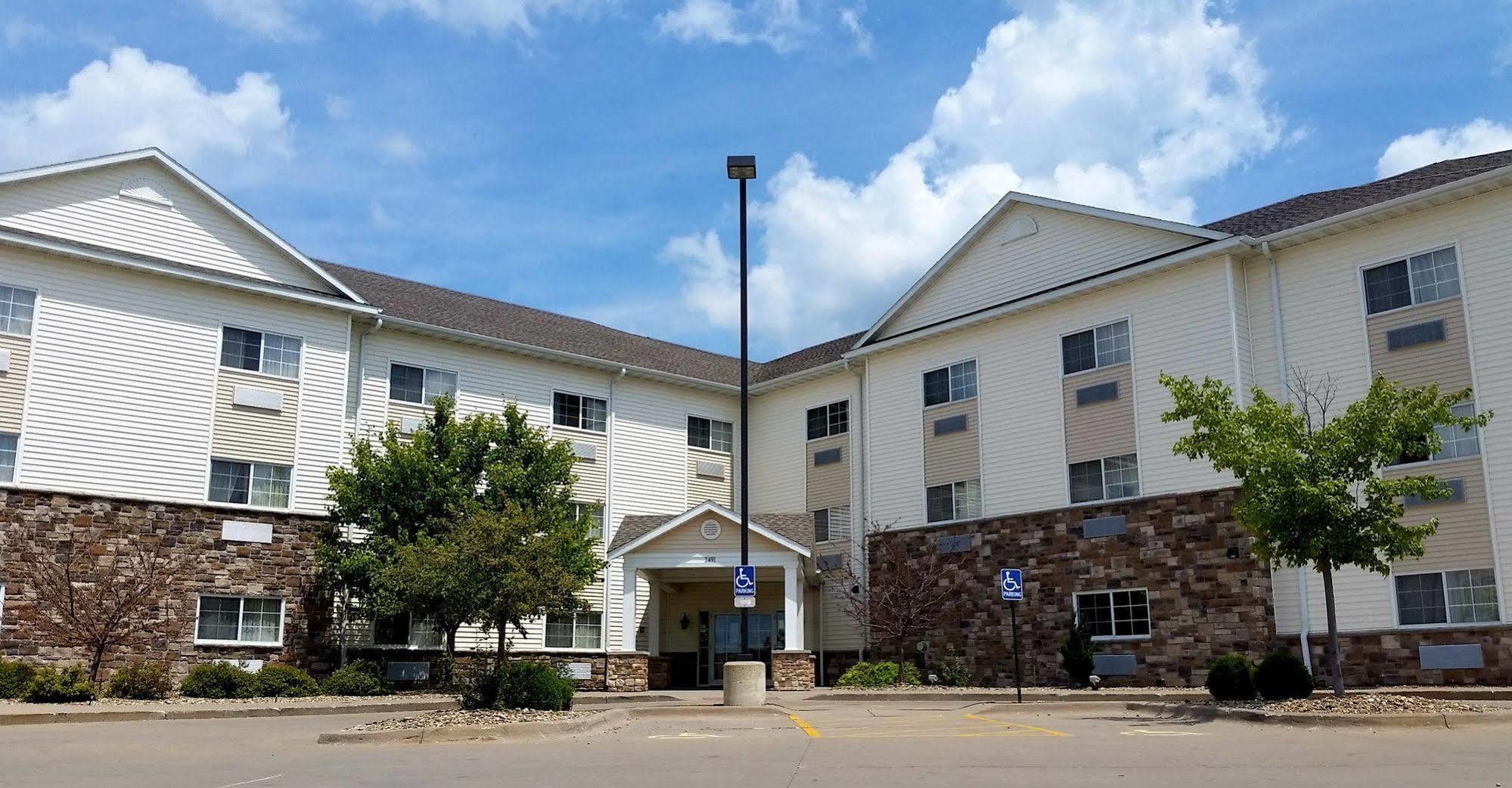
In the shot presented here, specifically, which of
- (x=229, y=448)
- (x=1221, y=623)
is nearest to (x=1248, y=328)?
(x=1221, y=623)

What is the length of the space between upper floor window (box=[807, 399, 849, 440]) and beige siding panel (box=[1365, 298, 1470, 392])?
1481 cm

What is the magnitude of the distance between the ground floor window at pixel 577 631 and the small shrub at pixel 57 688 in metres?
12.0

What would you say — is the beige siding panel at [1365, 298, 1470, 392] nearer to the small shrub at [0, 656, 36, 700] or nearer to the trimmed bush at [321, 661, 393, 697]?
the trimmed bush at [321, 661, 393, 697]

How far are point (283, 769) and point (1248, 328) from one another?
854 inches

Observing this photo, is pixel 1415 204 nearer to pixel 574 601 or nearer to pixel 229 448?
pixel 574 601

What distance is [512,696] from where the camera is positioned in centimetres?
1861

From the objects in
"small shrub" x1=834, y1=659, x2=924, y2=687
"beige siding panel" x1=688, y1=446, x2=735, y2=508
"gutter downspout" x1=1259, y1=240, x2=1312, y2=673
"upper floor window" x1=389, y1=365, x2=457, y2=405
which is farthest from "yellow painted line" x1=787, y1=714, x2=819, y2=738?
"beige siding panel" x1=688, y1=446, x2=735, y2=508

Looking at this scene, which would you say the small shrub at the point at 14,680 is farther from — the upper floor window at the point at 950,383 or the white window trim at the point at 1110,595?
the white window trim at the point at 1110,595

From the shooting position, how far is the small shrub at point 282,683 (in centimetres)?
2516

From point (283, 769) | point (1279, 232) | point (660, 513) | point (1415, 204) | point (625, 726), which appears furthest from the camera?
point (660, 513)

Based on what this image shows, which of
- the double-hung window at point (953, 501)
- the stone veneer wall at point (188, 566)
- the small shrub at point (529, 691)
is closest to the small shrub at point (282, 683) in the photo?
the stone veneer wall at point (188, 566)

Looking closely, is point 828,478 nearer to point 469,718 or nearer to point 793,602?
point 793,602

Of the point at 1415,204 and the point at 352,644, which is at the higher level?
the point at 1415,204

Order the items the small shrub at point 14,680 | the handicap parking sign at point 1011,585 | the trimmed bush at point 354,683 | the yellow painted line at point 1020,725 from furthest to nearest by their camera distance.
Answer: the trimmed bush at point 354,683 → the handicap parking sign at point 1011,585 → the small shrub at point 14,680 → the yellow painted line at point 1020,725
